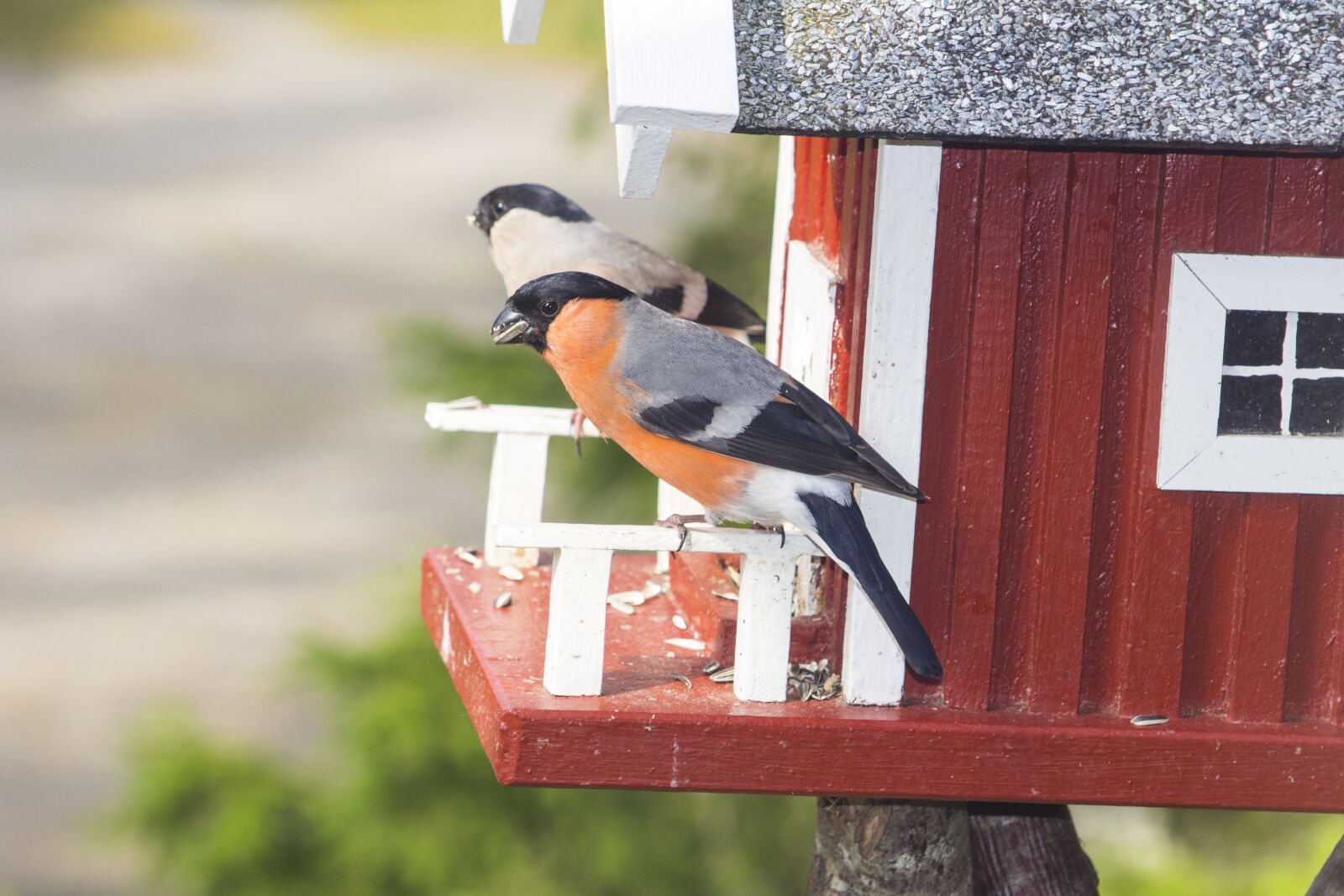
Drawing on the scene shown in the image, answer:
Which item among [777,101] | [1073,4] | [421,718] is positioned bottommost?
[421,718]

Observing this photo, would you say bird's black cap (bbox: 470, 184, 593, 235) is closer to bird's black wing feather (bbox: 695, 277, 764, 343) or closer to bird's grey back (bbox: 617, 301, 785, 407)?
bird's black wing feather (bbox: 695, 277, 764, 343)

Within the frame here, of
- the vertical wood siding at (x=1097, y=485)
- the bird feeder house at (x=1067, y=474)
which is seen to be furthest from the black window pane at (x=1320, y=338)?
the vertical wood siding at (x=1097, y=485)

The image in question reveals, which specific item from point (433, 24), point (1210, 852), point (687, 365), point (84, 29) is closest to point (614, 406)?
point (687, 365)

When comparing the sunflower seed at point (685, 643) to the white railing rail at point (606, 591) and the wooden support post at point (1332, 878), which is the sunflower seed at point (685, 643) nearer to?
the white railing rail at point (606, 591)

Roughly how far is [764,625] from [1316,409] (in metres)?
0.96

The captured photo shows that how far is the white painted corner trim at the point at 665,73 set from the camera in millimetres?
2295

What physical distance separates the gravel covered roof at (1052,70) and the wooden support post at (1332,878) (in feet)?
4.07

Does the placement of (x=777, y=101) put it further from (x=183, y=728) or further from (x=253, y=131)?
(x=253, y=131)

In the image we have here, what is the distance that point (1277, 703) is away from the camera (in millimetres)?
2824

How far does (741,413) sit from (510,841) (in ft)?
7.12

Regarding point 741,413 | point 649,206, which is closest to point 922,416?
point 741,413

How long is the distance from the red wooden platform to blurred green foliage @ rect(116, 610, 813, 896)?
1660 mm

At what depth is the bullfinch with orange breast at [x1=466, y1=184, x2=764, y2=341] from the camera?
361 centimetres

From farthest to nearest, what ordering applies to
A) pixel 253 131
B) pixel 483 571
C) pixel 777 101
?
1. pixel 253 131
2. pixel 483 571
3. pixel 777 101
